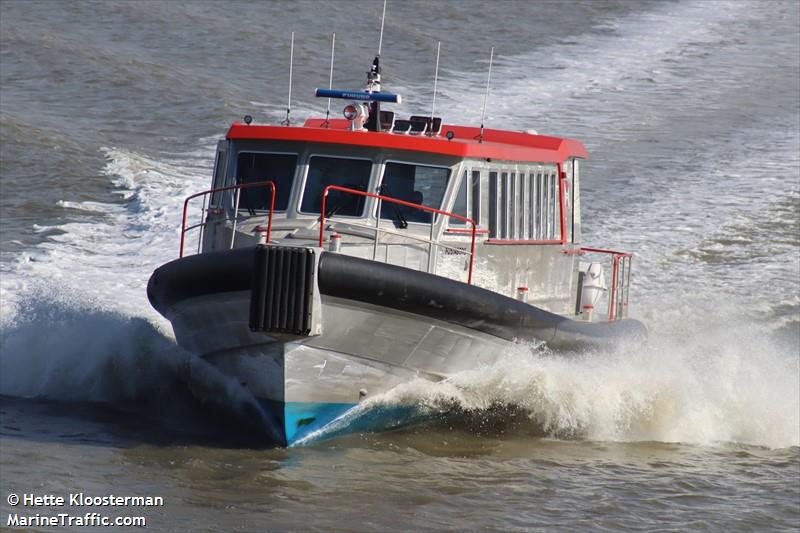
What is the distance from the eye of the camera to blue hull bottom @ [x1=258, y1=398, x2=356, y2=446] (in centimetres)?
895

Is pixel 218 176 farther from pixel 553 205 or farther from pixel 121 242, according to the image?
pixel 121 242

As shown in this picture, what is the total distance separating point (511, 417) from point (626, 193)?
28.9 feet

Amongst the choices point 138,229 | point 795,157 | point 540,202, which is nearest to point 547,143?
point 540,202

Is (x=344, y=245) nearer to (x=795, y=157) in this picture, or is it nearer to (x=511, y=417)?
(x=511, y=417)

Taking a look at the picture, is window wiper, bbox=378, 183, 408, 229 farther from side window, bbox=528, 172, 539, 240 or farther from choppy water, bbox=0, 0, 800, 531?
side window, bbox=528, 172, 539, 240

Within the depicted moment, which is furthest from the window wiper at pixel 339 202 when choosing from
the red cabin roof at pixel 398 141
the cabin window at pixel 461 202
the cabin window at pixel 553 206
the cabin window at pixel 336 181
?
the cabin window at pixel 553 206

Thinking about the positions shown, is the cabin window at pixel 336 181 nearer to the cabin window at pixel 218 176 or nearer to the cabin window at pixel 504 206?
the cabin window at pixel 218 176

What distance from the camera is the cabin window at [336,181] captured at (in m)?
9.60

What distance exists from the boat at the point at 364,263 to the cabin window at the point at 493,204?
0.01 m

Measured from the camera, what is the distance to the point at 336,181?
968 cm

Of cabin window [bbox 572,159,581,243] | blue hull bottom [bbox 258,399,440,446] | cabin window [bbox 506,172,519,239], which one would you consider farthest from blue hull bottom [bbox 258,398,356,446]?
cabin window [bbox 572,159,581,243]

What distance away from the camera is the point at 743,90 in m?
23.5

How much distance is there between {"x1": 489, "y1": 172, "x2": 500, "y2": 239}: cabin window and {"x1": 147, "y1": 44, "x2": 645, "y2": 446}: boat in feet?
0.04

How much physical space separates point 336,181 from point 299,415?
1.87 metres
